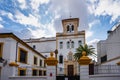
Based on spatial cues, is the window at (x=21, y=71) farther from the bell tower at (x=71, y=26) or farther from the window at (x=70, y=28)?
the window at (x=70, y=28)

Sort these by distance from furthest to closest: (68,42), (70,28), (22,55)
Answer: (70,28) < (68,42) < (22,55)

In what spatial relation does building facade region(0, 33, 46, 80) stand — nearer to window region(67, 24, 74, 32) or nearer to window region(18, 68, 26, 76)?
window region(18, 68, 26, 76)

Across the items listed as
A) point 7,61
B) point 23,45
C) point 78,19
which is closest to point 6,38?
point 7,61

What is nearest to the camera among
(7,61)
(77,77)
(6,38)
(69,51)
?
(77,77)

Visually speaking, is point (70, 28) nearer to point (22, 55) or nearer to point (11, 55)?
point (22, 55)

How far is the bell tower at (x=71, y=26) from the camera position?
121ft

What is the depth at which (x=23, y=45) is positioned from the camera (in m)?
20.3

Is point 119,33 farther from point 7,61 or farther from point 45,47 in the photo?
point 45,47

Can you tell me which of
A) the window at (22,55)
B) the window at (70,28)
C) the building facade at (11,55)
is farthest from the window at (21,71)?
the window at (70,28)

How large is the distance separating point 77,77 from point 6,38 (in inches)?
331

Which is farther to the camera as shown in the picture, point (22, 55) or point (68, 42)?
point (68, 42)

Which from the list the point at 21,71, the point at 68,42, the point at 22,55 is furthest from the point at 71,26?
the point at 21,71

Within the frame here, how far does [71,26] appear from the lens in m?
37.2

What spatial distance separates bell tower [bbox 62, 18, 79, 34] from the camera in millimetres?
36844
